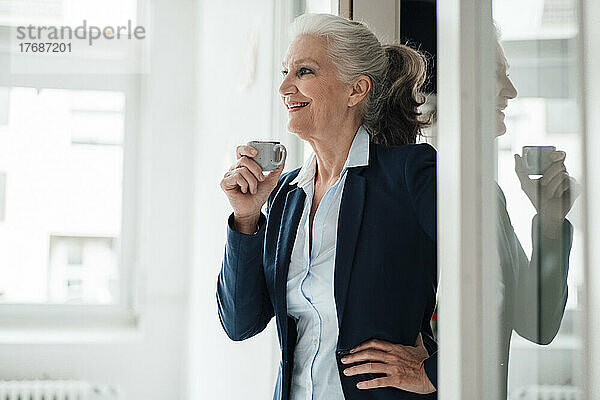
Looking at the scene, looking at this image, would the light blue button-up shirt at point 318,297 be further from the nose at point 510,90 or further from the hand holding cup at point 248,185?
the nose at point 510,90

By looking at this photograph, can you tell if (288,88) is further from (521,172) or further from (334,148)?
(521,172)

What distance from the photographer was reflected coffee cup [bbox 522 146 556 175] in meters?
0.82

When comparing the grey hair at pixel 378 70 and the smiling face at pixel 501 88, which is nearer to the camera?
the smiling face at pixel 501 88

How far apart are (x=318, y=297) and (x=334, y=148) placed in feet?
0.95

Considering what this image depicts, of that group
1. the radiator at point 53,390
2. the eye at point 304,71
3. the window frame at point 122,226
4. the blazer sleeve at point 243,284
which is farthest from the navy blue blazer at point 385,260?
the window frame at point 122,226

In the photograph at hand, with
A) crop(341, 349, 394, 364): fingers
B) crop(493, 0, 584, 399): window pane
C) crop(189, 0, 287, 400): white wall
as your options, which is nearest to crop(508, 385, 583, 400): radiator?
crop(493, 0, 584, 399): window pane

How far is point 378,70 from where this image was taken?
1.44 metres

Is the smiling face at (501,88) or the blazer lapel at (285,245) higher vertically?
the smiling face at (501,88)

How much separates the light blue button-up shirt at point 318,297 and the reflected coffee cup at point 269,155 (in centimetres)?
10

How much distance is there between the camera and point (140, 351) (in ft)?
12.4

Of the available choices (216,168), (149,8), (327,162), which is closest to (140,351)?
(216,168)

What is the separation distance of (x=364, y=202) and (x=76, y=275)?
288cm

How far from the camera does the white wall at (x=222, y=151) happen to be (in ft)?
7.87

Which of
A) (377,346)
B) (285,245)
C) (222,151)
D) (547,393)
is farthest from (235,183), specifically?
(222,151)
